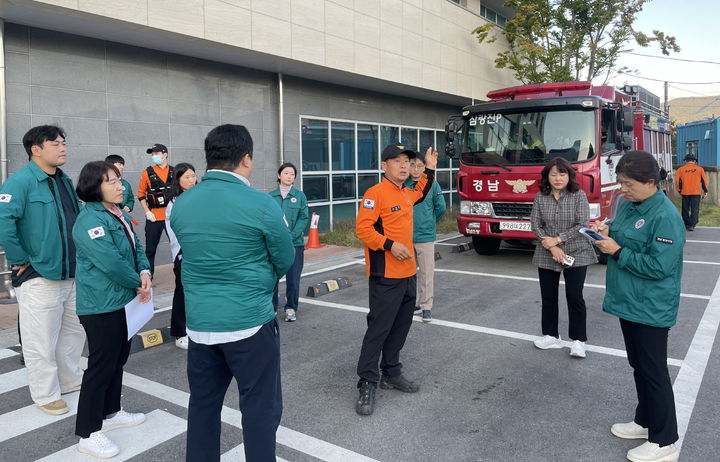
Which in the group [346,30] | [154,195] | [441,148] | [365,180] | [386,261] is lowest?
[386,261]

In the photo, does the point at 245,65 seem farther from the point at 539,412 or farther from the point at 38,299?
the point at 539,412

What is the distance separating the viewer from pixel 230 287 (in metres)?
2.66

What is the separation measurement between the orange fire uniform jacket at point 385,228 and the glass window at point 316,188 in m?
8.94

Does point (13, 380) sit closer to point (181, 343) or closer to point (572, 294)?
point (181, 343)

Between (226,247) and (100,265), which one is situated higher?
(226,247)

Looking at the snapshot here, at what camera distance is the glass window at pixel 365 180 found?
15.1m

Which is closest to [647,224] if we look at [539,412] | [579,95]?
[539,412]

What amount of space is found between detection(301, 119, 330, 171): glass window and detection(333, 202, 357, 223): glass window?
110 cm

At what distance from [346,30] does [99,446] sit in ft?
35.6

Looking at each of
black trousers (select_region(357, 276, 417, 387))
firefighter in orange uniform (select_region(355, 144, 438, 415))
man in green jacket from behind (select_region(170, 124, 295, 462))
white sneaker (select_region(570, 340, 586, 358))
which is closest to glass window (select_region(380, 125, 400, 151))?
white sneaker (select_region(570, 340, 586, 358))

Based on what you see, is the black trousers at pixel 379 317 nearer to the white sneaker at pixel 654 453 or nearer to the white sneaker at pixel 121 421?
the white sneaker at pixel 121 421

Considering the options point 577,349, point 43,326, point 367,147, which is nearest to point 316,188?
point 367,147

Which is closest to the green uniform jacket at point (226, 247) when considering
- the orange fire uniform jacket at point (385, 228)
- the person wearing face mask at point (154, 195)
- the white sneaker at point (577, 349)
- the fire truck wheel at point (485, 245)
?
the orange fire uniform jacket at point (385, 228)

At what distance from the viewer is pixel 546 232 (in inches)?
212
